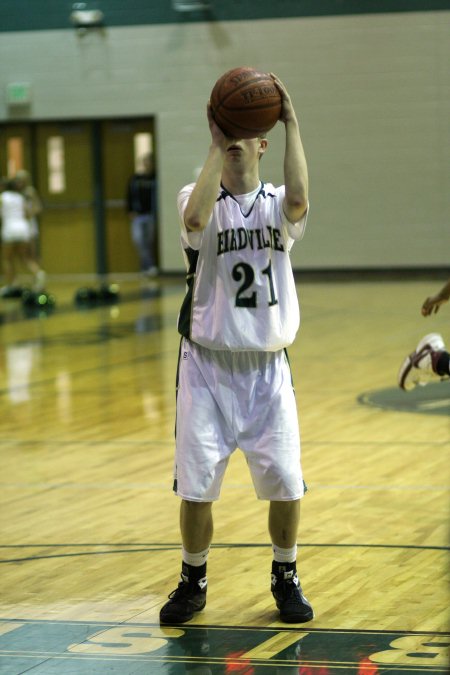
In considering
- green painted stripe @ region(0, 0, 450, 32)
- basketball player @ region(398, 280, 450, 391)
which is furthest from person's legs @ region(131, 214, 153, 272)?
basketball player @ region(398, 280, 450, 391)

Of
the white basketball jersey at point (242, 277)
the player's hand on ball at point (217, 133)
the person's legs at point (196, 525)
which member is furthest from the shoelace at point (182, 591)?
the player's hand on ball at point (217, 133)

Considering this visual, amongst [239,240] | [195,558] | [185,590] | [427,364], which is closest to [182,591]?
[185,590]

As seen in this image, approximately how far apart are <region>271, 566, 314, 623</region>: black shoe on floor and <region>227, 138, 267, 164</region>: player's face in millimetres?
1328

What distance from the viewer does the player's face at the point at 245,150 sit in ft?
12.8

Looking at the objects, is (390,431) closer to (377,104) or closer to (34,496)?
(34,496)

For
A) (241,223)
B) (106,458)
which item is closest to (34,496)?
(106,458)

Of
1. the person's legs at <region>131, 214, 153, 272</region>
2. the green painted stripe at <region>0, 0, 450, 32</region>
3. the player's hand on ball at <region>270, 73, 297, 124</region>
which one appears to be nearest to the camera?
the player's hand on ball at <region>270, 73, 297, 124</region>

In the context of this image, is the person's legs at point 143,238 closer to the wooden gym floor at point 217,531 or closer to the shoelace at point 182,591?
the wooden gym floor at point 217,531

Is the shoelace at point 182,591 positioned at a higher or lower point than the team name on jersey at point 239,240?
lower

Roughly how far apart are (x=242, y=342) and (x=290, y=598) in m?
0.85

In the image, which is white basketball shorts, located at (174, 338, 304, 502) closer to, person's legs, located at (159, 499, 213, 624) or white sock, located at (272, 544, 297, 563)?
person's legs, located at (159, 499, 213, 624)

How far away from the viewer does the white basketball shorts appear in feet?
12.8

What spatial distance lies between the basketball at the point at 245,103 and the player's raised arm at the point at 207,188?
0.04 meters

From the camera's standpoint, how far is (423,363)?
19.7 feet
